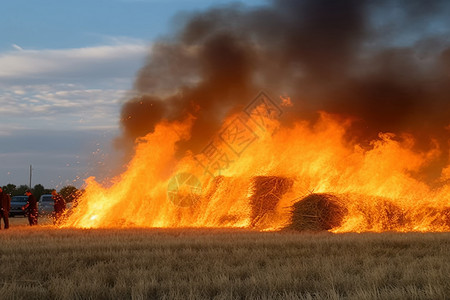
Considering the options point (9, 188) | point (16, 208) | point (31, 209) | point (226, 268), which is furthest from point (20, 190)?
point (226, 268)

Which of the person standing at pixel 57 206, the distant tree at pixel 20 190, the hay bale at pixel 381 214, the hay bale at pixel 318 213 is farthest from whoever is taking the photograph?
the distant tree at pixel 20 190

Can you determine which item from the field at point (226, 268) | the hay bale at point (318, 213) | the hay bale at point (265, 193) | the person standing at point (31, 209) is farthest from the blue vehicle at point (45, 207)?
the field at point (226, 268)

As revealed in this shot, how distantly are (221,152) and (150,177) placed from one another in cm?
381

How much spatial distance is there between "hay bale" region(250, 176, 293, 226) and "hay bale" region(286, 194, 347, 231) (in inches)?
79.2

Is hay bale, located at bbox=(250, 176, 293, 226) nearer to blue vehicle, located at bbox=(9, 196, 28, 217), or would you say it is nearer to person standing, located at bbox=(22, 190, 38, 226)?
person standing, located at bbox=(22, 190, 38, 226)

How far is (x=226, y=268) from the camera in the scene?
10.5 meters

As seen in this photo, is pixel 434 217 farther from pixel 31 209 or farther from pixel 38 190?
pixel 38 190

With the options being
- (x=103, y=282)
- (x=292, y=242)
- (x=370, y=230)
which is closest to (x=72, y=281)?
(x=103, y=282)

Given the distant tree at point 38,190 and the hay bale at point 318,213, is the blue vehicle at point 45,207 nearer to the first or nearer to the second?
the hay bale at point 318,213

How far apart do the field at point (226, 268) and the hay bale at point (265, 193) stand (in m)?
6.67

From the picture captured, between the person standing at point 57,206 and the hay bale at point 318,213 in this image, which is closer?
the hay bale at point 318,213

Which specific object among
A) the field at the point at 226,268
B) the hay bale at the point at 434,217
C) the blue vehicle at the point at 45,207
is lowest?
the field at the point at 226,268

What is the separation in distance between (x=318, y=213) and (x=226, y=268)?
10.4 metres

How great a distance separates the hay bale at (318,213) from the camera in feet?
66.1
